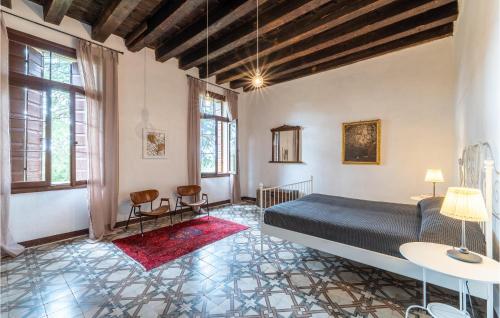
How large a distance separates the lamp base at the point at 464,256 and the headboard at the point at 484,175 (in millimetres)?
109

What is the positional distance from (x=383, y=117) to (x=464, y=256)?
132 inches

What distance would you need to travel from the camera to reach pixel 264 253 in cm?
306

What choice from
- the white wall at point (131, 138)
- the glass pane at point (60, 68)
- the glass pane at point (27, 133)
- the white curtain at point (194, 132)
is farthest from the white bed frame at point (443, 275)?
the glass pane at point (60, 68)

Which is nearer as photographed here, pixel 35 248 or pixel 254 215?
pixel 35 248

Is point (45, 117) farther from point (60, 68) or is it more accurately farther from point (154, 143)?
point (154, 143)

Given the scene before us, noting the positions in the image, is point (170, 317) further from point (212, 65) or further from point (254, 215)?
point (212, 65)

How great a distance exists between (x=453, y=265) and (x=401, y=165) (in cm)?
313

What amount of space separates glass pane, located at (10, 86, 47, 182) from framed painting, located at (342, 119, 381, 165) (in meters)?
5.44

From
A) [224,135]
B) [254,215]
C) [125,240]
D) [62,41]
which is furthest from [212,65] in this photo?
[125,240]

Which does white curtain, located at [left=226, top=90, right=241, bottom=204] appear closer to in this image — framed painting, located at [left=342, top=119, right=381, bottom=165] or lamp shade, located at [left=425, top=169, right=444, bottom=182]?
framed painting, located at [left=342, top=119, right=381, bottom=165]

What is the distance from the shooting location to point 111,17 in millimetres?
3172

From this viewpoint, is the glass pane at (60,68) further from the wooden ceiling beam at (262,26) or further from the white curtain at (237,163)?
the white curtain at (237,163)

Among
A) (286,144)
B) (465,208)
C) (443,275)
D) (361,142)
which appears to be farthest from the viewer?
(286,144)

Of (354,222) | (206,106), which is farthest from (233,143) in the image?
(354,222)
